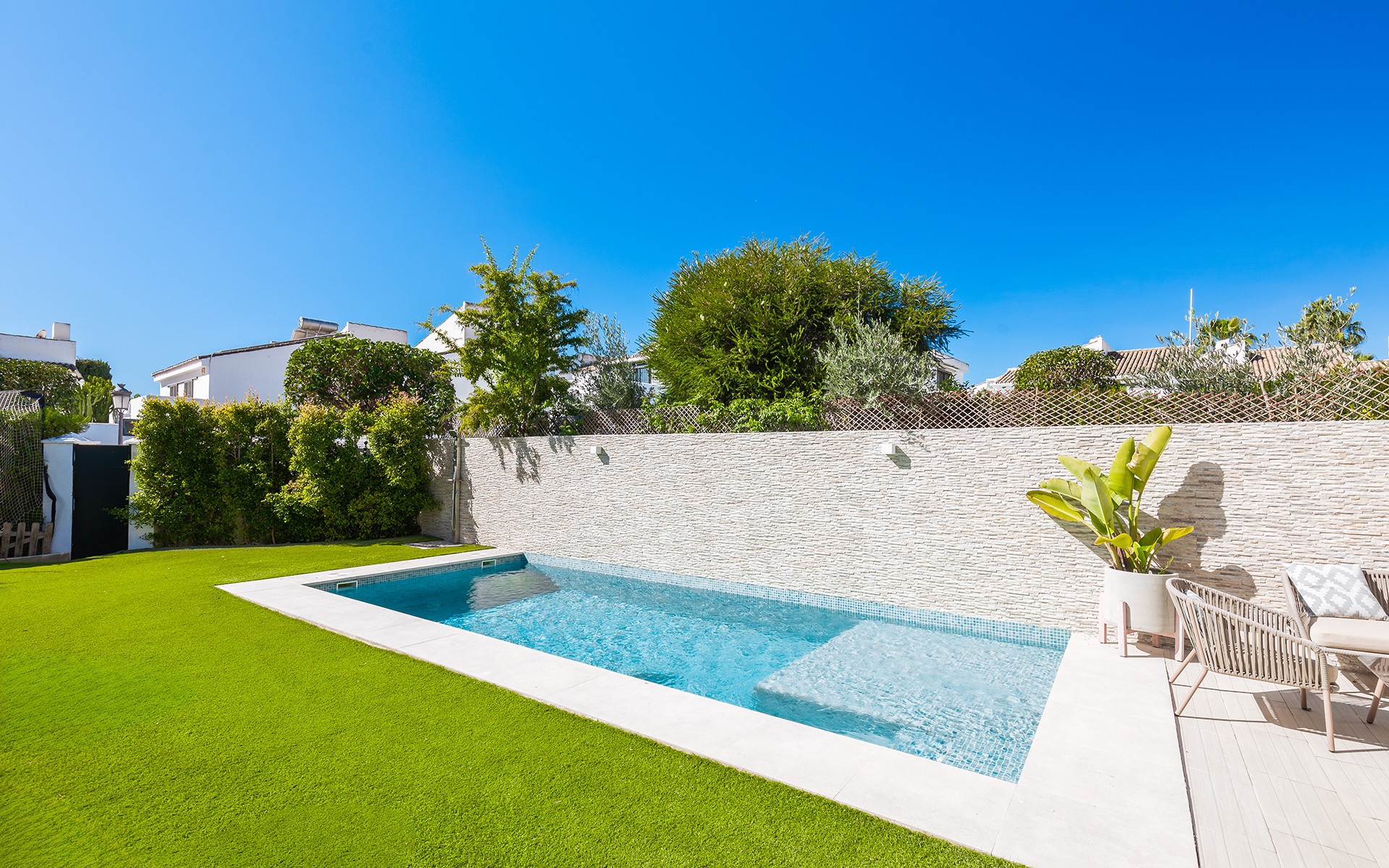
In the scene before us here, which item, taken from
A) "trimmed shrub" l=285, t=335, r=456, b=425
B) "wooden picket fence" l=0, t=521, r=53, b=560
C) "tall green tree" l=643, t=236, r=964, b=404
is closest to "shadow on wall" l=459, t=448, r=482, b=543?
"trimmed shrub" l=285, t=335, r=456, b=425

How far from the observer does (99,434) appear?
2330cm

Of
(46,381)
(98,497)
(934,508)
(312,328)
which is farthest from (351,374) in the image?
(46,381)

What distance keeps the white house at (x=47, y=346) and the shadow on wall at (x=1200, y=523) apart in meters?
43.4

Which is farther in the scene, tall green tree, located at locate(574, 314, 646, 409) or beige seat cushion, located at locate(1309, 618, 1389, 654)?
tall green tree, located at locate(574, 314, 646, 409)

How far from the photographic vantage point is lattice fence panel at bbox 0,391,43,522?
1109cm

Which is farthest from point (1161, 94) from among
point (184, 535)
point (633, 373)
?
point (184, 535)

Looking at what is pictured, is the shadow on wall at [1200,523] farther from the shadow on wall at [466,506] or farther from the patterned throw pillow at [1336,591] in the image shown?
the shadow on wall at [466,506]

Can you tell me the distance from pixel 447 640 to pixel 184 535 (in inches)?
425

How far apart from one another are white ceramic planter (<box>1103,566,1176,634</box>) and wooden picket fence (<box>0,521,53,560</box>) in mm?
17443

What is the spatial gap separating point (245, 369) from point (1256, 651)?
32740 mm

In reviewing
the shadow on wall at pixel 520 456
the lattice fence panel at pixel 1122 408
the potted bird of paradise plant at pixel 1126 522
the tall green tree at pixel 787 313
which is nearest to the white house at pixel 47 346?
the shadow on wall at pixel 520 456

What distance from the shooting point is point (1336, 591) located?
498 centimetres

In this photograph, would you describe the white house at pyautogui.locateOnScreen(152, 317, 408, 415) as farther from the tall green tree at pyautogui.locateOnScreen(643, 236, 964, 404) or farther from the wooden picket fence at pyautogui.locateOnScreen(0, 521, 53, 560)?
the tall green tree at pyautogui.locateOnScreen(643, 236, 964, 404)

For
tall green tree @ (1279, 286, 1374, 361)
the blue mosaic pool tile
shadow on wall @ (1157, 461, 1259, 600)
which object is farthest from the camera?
tall green tree @ (1279, 286, 1374, 361)
